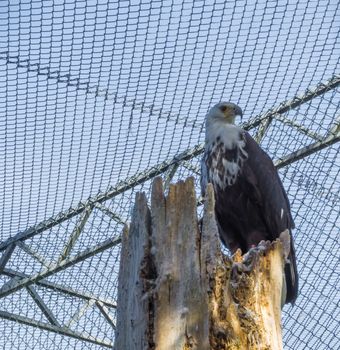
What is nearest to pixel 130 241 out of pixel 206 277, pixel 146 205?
pixel 146 205

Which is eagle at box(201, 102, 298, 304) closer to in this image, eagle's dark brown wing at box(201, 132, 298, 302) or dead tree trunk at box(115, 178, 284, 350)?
eagle's dark brown wing at box(201, 132, 298, 302)

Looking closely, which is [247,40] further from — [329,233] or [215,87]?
[329,233]

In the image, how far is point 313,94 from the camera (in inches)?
209

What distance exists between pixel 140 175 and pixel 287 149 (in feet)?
2.95

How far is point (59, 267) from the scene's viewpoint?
18.3 feet

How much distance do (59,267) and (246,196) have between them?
48.1 inches

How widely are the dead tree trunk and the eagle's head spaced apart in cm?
238

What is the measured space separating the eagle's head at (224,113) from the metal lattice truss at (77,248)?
0.42ft

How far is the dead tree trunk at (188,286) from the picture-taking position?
3041 millimetres

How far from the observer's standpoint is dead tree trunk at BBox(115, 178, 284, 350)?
3041 mm


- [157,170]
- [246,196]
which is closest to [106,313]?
[157,170]

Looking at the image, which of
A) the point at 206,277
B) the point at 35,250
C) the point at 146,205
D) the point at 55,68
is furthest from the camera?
the point at 35,250

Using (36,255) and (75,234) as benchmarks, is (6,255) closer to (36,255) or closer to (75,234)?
(36,255)

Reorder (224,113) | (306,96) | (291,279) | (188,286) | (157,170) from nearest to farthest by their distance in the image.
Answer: (188,286) < (291,279) < (306,96) < (157,170) < (224,113)
